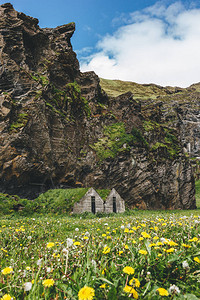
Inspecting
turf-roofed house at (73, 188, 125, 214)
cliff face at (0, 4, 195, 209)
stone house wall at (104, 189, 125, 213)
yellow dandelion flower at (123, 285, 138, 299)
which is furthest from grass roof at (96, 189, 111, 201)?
yellow dandelion flower at (123, 285, 138, 299)

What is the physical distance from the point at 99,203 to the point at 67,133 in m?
18.1

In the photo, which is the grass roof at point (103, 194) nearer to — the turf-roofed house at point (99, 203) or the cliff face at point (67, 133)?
the turf-roofed house at point (99, 203)

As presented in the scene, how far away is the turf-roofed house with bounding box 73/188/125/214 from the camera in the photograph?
29.6 metres

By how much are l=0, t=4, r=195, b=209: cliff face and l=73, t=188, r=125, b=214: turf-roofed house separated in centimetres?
928

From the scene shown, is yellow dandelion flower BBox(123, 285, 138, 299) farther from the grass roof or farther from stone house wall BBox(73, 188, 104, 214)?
the grass roof

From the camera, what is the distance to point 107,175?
4488cm

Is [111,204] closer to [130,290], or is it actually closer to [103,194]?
[103,194]

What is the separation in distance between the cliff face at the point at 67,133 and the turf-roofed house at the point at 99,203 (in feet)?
30.5

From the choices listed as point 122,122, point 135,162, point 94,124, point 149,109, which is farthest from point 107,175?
point 149,109

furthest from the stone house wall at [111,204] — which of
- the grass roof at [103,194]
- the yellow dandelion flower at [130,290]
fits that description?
the yellow dandelion flower at [130,290]

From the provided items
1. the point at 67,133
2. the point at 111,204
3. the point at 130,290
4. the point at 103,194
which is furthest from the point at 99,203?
the point at 130,290

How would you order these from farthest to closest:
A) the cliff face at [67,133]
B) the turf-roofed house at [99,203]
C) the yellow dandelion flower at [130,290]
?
the cliff face at [67,133] → the turf-roofed house at [99,203] → the yellow dandelion flower at [130,290]

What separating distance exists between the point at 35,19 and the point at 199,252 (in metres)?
58.5

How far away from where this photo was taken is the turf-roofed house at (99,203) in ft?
97.2
